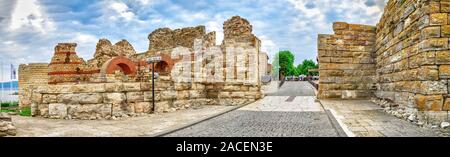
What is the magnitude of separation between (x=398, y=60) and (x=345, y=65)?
4.54 metres

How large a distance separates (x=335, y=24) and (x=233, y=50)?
15.0ft

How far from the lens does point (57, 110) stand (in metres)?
8.52

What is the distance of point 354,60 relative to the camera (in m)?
13.4

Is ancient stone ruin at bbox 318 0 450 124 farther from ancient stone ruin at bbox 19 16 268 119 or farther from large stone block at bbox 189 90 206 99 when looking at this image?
large stone block at bbox 189 90 206 99

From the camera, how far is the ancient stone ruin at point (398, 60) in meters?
6.60

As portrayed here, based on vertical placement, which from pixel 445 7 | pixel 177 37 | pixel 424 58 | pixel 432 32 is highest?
pixel 177 37

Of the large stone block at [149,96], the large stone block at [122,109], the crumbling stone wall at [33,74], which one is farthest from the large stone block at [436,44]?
the crumbling stone wall at [33,74]

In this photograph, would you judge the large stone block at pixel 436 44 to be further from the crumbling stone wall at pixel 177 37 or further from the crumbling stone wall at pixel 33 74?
the crumbling stone wall at pixel 33 74

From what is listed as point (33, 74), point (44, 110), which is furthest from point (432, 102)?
point (33, 74)

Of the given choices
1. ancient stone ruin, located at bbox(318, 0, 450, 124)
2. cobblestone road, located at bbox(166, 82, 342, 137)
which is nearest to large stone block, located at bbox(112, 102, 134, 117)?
cobblestone road, located at bbox(166, 82, 342, 137)

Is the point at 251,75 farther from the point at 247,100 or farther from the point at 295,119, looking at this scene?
the point at 295,119

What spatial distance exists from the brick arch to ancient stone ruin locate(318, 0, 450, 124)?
830cm

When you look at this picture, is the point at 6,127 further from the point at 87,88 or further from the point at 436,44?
the point at 436,44
